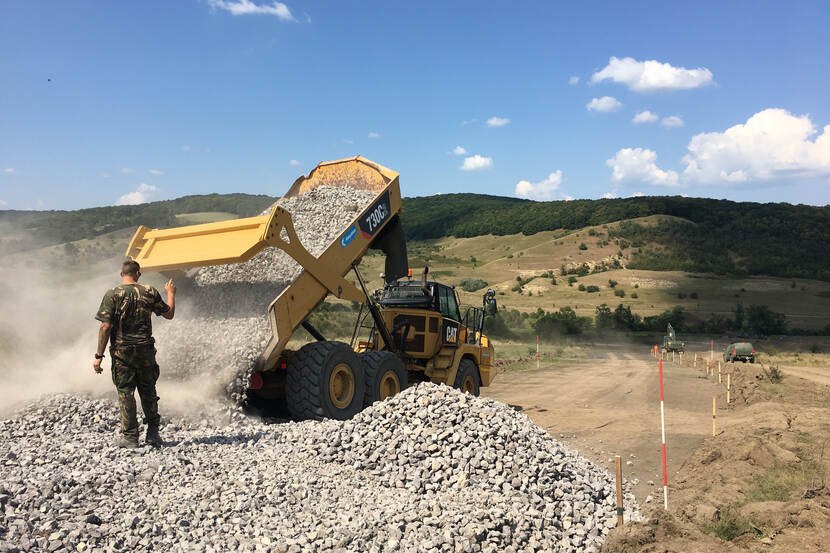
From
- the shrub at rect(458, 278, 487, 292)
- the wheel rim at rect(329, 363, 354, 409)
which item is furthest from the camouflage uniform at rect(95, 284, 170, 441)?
the shrub at rect(458, 278, 487, 292)

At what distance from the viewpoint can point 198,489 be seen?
16.8 feet

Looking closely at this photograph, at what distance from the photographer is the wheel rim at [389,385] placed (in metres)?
9.31

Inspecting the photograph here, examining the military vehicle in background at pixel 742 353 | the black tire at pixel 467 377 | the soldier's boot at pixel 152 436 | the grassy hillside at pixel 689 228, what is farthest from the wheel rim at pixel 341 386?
the grassy hillside at pixel 689 228

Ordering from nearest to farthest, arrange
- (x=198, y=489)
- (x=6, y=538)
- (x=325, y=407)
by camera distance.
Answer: (x=6, y=538)
(x=198, y=489)
(x=325, y=407)

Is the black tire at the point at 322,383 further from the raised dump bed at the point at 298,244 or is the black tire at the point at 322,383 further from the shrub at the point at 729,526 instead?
the shrub at the point at 729,526

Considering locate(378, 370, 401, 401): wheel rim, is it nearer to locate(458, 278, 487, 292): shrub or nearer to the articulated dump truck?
the articulated dump truck

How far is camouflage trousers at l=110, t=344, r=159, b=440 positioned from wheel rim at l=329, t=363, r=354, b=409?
2.61 metres

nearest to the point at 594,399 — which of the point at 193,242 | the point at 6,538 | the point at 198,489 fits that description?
the point at 193,242

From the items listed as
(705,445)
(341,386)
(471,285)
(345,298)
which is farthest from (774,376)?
(471,285)

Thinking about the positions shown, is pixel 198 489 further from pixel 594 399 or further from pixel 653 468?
pixel 594 399

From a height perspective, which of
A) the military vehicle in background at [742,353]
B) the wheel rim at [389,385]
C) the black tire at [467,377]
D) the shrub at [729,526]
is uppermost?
the wheel rim at [389,385]

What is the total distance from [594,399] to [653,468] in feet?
23.3

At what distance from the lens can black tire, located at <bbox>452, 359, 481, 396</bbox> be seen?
11555 millimetres

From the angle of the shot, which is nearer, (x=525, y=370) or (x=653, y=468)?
(x=653, y=468)
